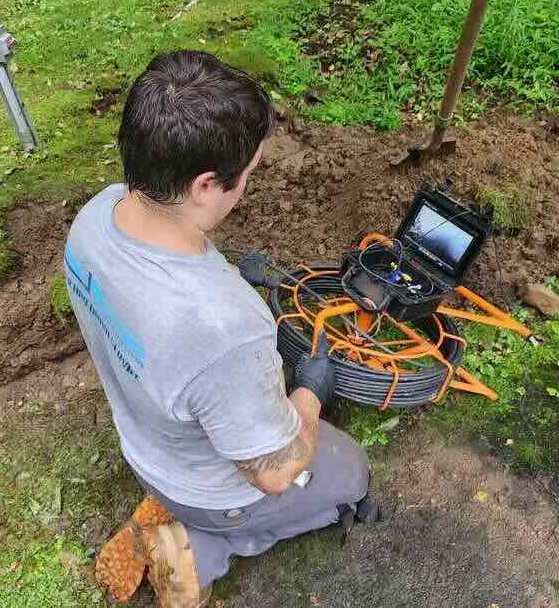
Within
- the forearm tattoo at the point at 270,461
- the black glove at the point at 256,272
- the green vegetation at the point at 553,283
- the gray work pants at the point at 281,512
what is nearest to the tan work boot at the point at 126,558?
the gray work pants at the point at 281,512

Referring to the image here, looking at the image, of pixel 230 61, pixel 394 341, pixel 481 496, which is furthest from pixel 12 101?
pixel 481 496

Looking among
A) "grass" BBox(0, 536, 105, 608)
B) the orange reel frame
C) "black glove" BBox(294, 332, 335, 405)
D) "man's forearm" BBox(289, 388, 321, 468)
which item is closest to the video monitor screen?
the orange reel frame

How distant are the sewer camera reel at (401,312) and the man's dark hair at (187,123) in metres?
1.41

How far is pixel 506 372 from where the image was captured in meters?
3.20

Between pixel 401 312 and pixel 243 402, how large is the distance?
1.54m

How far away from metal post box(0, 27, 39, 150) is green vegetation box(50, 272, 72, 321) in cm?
151

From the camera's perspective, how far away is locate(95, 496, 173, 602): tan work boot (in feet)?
7.98

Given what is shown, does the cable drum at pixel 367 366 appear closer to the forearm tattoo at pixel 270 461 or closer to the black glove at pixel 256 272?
the black glove at pixel 256 272

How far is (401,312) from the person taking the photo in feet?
9.69

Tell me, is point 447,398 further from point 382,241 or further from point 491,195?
point 491,195

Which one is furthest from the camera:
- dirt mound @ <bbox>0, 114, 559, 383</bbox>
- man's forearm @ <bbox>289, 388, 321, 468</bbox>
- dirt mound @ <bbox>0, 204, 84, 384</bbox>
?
dirt mound @ <bbox>0, 114, 559, 383</bbox>

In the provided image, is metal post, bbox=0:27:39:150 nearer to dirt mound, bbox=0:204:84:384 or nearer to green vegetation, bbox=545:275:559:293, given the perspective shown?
dirt mound, bbox=0:204:84:384

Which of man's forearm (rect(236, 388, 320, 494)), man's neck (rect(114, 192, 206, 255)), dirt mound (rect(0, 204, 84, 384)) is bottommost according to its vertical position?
dirt mound (rect(0, 204, 84, 384))

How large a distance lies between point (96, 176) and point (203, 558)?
2.98 meters
